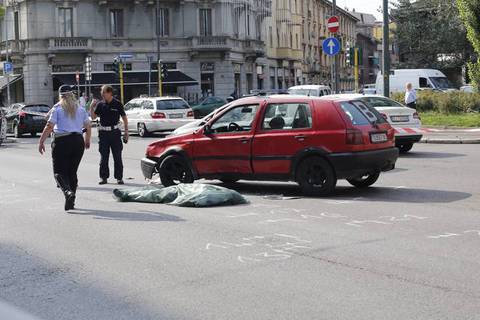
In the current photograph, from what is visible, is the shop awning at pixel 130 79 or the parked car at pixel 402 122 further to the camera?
the shop awning at pixel 130 79

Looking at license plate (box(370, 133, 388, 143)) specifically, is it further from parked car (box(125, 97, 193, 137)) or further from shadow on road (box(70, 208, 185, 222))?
parked car (box(125, 97, 193, 137))

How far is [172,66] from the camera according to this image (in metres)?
56.0

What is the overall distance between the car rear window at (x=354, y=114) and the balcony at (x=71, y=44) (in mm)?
43345

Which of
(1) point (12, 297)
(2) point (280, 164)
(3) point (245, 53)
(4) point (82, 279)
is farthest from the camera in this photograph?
(3) point (245, 53)

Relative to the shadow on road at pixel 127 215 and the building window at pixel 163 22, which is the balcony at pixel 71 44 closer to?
the building window at pixel 163 22

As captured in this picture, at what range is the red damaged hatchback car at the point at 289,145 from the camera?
11.3 meters

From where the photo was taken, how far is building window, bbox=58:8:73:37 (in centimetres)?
5328

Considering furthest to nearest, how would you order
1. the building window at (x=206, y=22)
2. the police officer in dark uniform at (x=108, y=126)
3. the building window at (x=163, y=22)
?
the building window at (x=206, y=22), the building window at (x=163, y=22), the police officer in dark uniform at (x=108, y=126)

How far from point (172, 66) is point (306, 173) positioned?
45.6m

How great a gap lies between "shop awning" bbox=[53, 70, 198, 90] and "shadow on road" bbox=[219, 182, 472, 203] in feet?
136

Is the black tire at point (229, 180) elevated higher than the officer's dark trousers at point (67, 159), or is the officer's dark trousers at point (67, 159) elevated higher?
the officer's dark trousers at point (67, 159)

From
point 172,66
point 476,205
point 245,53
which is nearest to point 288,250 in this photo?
point 476,205

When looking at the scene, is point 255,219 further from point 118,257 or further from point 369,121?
point 369,121

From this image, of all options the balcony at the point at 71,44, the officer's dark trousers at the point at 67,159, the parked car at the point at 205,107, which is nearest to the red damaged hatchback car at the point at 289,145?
the officer's dark trousers at the point at 67,159
